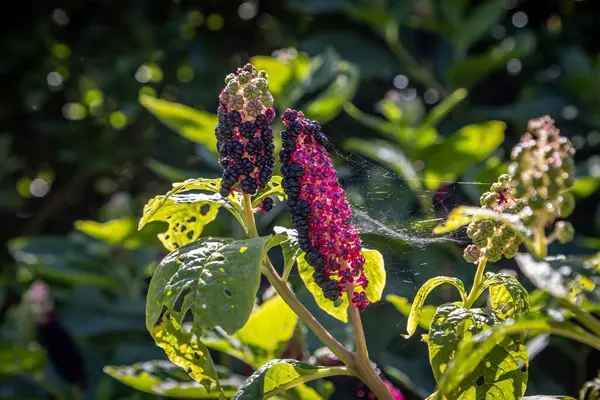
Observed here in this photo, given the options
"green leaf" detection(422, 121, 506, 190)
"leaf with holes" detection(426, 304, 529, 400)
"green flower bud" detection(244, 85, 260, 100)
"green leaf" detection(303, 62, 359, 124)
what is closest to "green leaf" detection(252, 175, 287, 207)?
"green flower bud" detection(244, 85, 260, 100)

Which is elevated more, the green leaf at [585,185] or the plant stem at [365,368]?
the plant stem at [365,368]

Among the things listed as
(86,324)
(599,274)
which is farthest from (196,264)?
(86,324)

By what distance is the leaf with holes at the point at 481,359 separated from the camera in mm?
882

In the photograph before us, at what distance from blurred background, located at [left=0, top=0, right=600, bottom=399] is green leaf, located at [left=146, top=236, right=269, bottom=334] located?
11.9 inches

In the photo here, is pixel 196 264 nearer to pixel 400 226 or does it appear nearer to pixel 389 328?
pixel 400 226

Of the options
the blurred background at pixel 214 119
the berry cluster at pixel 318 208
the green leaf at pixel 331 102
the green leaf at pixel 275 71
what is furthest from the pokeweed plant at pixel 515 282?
the green leaf at pixel 275 71

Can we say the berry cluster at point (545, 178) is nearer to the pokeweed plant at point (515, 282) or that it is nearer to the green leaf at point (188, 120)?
the pokeweed plant at point (515, 282)

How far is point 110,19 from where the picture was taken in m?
3.25

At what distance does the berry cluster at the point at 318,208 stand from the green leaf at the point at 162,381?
0.37m

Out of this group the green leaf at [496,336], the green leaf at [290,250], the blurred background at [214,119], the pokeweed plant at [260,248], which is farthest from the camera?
the blurred background at [214,119]

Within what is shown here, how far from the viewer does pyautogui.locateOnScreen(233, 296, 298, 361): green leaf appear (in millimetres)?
1305

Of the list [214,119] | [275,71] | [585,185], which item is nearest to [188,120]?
[214,119]

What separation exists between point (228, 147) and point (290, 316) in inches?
19.4

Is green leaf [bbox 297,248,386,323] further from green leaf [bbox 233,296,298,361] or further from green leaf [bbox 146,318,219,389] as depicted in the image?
green leaf [bbox 233,296,298,361]
